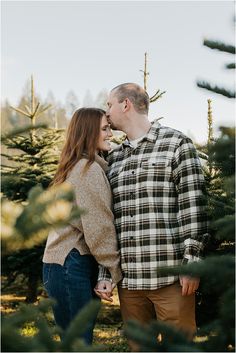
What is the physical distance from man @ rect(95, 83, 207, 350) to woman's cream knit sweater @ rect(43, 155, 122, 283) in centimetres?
11

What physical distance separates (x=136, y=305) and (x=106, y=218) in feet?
2.08

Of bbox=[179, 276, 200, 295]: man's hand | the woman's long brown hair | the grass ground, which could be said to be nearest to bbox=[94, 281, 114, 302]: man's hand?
bbox=[179, 276, 200, 295]: man's hand

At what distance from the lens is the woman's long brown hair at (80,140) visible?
10.5ft

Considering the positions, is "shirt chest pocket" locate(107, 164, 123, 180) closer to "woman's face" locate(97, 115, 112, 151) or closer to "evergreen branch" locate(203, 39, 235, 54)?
"woman's face" locate(97, 115, 112, 151)

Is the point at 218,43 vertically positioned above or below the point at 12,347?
above

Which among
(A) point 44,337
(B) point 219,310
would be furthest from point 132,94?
(A) point 44,337

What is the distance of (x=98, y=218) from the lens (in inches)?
121

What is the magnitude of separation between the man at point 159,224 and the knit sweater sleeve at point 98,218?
9cm

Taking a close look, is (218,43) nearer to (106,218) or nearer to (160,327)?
(160,327)

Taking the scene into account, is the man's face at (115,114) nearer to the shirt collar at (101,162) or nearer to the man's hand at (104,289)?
the shirt collar at (101,162)

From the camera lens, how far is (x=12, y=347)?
1.34 metres

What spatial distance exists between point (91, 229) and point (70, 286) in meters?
0.38

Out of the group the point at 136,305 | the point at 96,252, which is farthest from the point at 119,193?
the point at 136,305

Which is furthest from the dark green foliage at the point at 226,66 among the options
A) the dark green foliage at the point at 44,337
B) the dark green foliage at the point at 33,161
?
the dark green foliage at the point at 33,161
